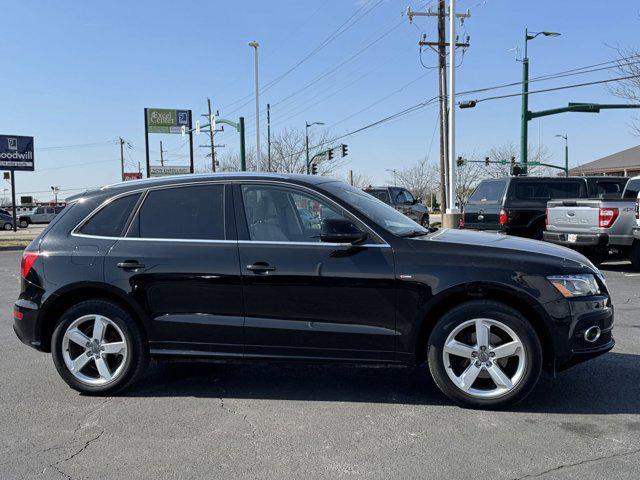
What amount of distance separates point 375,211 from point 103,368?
2512 mm

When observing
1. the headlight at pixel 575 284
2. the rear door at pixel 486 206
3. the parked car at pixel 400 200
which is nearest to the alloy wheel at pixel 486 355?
the headlight at pixel 575 284

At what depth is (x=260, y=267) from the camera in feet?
14.2

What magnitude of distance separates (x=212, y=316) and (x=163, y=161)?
316ft

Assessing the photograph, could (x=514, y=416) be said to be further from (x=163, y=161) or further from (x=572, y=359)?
(x=163, y=161)

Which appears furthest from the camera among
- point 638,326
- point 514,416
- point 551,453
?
point 638,326

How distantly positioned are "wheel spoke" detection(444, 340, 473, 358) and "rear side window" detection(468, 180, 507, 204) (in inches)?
416

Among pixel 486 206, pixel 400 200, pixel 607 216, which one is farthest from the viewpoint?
pixel 400 200

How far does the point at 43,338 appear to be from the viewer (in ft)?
15.5

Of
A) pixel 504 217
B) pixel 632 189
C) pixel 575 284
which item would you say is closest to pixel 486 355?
pixel 575 284

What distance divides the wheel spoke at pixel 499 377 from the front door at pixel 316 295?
717mm

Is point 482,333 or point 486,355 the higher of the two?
point 482,333

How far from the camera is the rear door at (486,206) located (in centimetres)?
1410

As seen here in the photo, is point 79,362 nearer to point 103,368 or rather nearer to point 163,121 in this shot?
point 103,368

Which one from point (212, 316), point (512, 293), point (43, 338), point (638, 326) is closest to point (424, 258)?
point (512, 293)
